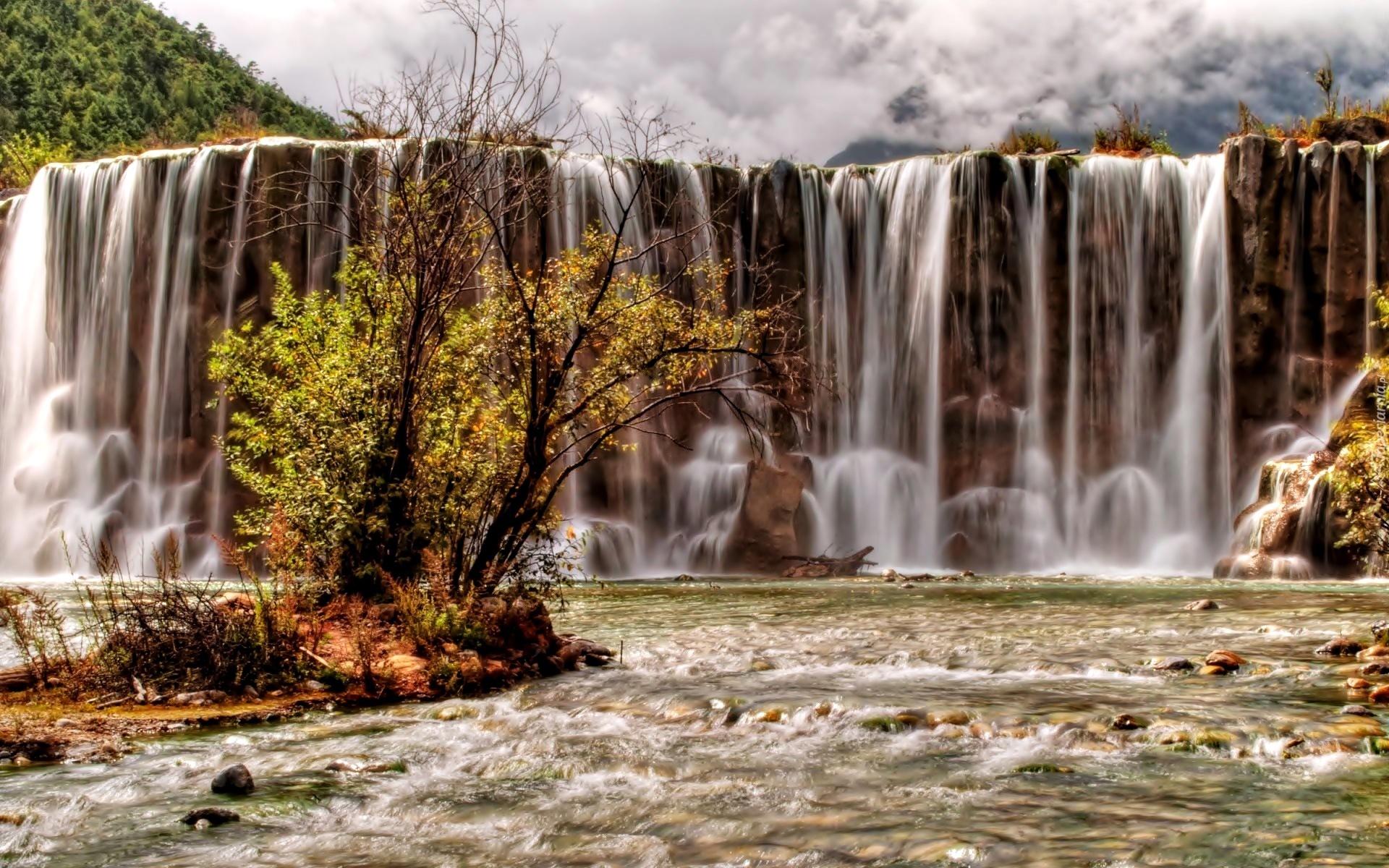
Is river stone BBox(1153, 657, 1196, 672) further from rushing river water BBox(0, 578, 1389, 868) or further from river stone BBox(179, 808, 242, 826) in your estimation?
river stone BBox(179, 808, 242, 826)

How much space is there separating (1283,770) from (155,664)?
938 cm

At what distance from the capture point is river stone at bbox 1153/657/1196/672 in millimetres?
12711

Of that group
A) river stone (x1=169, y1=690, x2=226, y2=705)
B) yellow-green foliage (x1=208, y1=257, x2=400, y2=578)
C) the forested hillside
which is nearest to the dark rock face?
yellow-green foliage (x1=208, y1=257, x2=400, y2=578)

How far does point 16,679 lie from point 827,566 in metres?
21.4

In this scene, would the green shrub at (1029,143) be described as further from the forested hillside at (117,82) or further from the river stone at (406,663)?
the forested hillside at (117,82)

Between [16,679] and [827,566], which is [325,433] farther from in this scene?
[827,566]

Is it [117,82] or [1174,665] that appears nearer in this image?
[1174,665]

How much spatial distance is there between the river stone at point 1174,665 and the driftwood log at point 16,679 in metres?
10.8

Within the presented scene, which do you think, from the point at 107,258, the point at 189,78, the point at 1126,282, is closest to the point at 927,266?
the point at 1126,282

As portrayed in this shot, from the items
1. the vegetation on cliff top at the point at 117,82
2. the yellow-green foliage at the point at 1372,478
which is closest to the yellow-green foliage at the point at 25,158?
the vegetation on cliff top at the point at 117,82

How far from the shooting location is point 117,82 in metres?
80.7

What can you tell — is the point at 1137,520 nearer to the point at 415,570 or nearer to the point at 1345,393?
the point at 1345,393

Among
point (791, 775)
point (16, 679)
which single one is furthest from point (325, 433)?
point (791, 775)

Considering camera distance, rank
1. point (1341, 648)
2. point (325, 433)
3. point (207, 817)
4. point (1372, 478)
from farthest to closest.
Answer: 1. point (1372, 478)
2. point (325, 433)
3. point (1341, 648)
4. point (207, 817)
